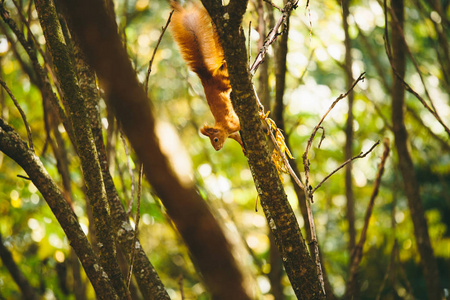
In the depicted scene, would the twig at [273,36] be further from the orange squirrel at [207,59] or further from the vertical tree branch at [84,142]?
the vertical tree branch at [84,142]

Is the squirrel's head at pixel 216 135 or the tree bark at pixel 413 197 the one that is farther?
the tree bark at pixel 413 197

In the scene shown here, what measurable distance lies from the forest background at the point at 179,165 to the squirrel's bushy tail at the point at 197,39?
185 mm

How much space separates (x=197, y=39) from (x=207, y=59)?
0.24 feet

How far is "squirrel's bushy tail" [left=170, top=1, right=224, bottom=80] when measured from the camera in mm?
1199

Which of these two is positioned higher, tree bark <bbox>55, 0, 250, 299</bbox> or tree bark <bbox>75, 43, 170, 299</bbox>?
tree bark <bbox>75, 43, 170, 299</bbox>

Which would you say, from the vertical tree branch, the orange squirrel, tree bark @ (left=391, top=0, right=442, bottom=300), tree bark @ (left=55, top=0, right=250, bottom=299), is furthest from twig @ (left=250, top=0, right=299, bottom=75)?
tree bark @ (left=391, top=0, right=442, bottom=300)

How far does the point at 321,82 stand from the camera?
13.5ft

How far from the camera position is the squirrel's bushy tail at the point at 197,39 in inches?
47.2

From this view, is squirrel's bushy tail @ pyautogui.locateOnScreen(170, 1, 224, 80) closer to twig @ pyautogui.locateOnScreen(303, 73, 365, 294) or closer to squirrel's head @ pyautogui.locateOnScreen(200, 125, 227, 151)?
squirrel's head @ pyautogui.locateOnScreen(200, 125, 227, 151)

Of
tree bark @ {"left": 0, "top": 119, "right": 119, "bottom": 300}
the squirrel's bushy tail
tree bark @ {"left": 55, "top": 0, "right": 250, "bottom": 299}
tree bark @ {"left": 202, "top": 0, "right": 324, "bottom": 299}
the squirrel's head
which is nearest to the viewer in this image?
tree bark @ {"left": 55, "top": 0, "right": 250, "bottom": 299}

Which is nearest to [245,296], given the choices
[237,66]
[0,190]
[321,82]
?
[237,66]

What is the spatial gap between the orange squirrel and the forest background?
0.16 m

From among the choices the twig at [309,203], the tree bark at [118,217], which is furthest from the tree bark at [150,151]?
the tree bark at [118,217]

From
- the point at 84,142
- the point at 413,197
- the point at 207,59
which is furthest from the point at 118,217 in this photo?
the point at 413,197
